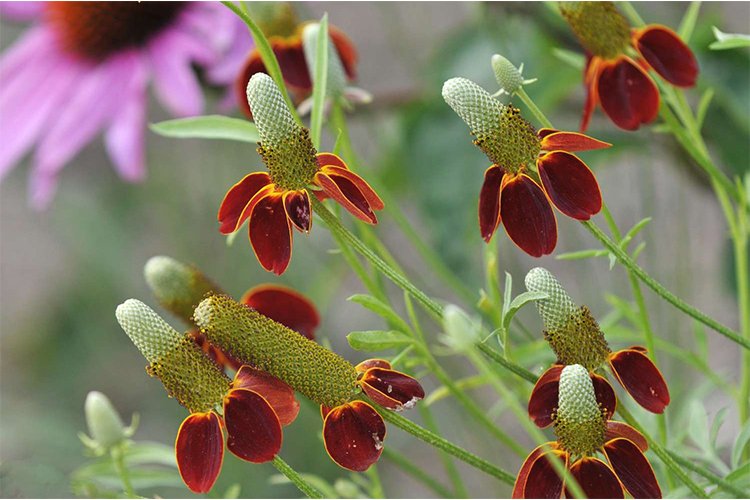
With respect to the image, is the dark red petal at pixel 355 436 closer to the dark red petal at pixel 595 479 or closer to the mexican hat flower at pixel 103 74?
the dark red petal at pixel 595 479

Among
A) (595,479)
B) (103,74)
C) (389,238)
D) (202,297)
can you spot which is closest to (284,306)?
(202,297)

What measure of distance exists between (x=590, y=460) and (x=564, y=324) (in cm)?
4

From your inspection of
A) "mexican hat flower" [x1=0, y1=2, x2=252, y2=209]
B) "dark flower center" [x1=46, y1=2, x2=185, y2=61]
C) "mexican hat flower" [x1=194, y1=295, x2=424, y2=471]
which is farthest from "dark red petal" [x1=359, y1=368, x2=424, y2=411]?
"dark flower center" [x1=46, y1=2, x2=185, y2=61]

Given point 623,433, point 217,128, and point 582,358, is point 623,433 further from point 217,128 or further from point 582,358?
point 217,128


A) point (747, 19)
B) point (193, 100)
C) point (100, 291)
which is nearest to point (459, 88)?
point (193, 100)

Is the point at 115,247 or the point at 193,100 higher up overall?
the point at 193,100

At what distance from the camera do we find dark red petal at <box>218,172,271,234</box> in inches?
11.6

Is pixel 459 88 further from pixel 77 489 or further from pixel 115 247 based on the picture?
pixel 115 247

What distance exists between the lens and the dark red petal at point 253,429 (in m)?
0.26

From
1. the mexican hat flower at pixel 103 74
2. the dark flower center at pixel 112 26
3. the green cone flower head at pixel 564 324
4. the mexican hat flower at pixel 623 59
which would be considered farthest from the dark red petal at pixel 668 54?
the dark flower center at pixel 112 26

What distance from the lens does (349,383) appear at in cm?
28

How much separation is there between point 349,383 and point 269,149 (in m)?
0.07

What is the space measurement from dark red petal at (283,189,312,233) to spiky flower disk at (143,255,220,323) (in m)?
0.09

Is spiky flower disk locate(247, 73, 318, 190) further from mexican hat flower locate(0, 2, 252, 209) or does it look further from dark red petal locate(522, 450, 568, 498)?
mexican hat flower locate(0, 2, 252, 209)
